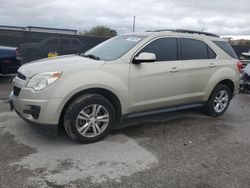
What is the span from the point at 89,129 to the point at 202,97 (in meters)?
2.57

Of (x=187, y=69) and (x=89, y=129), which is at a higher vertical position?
(x=187, y=69)

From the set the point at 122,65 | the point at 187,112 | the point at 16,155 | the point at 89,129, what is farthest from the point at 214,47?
the point at 16,155

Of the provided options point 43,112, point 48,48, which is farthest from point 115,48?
point 48,48

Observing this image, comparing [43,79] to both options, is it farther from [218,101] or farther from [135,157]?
[218,101]

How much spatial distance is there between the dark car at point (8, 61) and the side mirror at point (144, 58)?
18.6ft

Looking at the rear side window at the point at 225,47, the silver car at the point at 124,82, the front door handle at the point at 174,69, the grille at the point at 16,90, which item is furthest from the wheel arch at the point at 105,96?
the rear side window at the point at 225,47

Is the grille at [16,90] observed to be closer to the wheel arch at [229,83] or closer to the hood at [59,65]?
the hood at [59,65]

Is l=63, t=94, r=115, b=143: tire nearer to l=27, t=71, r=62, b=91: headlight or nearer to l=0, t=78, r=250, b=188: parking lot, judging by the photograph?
l=0, t=78, r=250, b=188: parking lot

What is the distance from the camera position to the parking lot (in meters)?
3.34

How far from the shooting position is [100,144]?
14.3 ft

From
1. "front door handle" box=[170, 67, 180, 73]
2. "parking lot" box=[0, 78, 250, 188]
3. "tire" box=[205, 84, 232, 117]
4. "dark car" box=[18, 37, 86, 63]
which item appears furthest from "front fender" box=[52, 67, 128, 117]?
"dark car" box=[18, 37, 86, 63]

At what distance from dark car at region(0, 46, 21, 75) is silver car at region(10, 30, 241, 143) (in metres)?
4.59

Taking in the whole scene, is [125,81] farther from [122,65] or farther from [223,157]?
[223,157]

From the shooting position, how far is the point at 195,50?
5.54 metres
